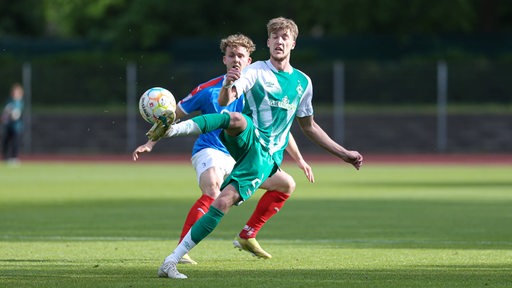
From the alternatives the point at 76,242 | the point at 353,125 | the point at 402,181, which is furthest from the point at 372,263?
the point at 353,125

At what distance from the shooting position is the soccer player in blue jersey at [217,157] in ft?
37.7

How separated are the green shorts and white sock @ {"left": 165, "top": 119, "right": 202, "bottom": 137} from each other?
592 millimetres

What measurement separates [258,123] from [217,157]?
1313 mm

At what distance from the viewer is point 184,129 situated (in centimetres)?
956

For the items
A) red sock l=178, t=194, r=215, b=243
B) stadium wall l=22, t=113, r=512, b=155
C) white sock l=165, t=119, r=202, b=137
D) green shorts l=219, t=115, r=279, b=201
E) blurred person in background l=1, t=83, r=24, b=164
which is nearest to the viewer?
white sock l=165, t=119, r=202, b=137

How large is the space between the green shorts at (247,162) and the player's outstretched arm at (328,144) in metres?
0.74

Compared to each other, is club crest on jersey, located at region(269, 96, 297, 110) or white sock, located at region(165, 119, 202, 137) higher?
club crest on jersey, located at region(269, 96, 297, 110)

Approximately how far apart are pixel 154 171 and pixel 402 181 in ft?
24.6

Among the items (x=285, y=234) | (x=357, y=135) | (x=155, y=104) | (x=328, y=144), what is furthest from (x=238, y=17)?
(x=155, y=104)

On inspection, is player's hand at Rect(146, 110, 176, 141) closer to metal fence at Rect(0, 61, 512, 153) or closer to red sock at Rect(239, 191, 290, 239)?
red sock at Rect(239, 191, 290, 239)

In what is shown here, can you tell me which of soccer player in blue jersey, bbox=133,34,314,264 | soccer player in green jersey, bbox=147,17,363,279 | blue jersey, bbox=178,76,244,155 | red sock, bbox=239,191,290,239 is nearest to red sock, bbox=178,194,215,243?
soccer player in blue jersey, bbox=133,34,314,264

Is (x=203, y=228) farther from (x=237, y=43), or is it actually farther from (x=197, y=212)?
(x=237, y=43)

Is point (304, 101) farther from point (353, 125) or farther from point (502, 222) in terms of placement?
point (353, 125)

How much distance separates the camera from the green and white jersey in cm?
1054
